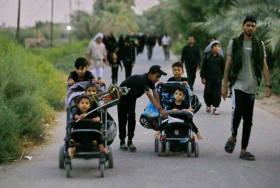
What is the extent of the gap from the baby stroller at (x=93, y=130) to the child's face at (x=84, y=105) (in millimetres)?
107

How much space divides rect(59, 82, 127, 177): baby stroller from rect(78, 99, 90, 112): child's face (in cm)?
11

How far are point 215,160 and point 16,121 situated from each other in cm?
292

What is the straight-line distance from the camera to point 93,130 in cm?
679

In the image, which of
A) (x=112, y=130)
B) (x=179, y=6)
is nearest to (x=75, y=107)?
(x=112, y=130)

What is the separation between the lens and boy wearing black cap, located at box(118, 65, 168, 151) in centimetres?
817

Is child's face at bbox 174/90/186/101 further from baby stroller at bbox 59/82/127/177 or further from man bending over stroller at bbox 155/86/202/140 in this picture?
baby stroller at bbox 59/82/127/177

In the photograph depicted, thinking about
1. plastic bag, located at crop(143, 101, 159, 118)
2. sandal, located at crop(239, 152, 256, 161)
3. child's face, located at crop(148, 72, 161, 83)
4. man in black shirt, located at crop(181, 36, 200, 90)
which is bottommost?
sandal, located at crop(239, 152, 256, 161)

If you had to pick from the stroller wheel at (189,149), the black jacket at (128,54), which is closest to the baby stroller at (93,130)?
the stroller wheel at (189,149)

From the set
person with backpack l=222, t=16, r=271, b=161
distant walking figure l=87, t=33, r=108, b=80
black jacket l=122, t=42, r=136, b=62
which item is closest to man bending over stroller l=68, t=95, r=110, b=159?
person with backpack l=222, t=16, r=271, b=161

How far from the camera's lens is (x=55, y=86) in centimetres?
1295

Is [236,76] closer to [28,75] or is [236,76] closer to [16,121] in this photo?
[16,121]

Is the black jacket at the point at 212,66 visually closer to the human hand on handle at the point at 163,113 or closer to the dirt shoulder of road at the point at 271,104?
the dirt shoulder of road at the point at 271,104

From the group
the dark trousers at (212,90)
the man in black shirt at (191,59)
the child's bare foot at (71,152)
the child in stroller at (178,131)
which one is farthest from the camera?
the man in black shirt at (191,59)

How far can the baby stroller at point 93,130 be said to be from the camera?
681 cm
